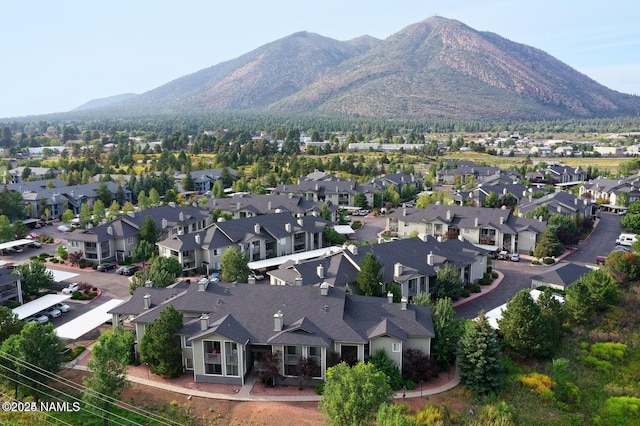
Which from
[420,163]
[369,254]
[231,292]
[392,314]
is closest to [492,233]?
[369,254]

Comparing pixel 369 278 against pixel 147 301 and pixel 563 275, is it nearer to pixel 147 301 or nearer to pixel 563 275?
pixel 147 301

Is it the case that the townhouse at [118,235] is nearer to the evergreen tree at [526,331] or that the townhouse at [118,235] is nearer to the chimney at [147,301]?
the chimney at [147,301]

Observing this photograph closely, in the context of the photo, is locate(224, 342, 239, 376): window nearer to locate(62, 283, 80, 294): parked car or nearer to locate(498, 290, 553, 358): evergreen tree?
locate(498, 290, 553, 358): evergreen tree

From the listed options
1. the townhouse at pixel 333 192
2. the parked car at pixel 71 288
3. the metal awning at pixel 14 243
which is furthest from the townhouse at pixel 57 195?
the parked car at pixel 71 288

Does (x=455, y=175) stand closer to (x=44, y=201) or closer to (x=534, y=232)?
(x=534, y=232)

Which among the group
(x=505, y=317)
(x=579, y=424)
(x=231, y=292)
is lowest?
(x=579, y=424)

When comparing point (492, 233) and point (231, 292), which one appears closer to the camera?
point (231, 292)

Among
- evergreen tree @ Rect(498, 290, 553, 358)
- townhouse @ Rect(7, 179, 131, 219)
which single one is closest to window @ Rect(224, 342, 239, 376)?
evergreen tree @ Rect(498, 290, 553, 358)
